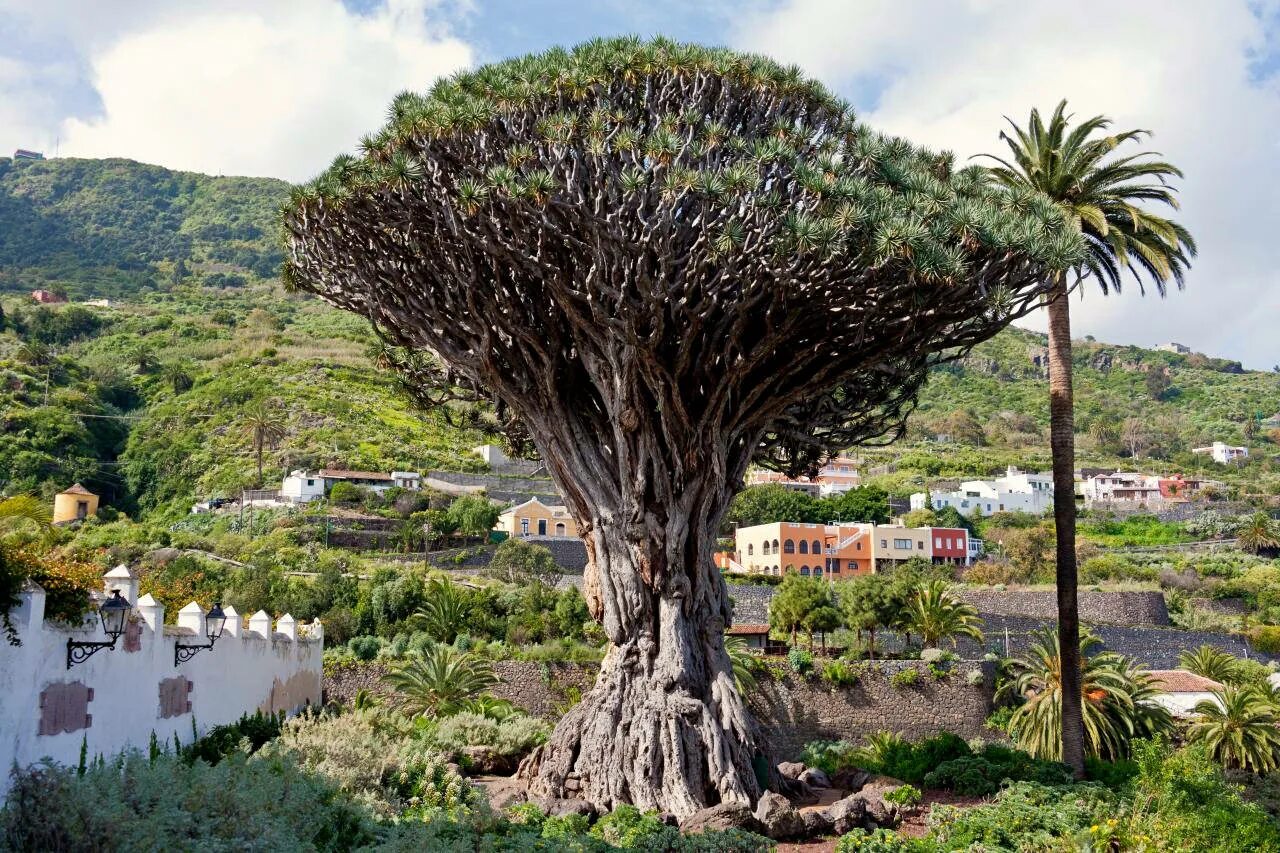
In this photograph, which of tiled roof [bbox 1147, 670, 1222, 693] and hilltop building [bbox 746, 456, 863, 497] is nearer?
tiled roof [bbox 1147, 670, 1222, 693]

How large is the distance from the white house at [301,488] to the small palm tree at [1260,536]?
178ft

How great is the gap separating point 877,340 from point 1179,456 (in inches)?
3886

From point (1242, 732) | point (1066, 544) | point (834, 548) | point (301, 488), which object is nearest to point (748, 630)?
point (1242, 732)

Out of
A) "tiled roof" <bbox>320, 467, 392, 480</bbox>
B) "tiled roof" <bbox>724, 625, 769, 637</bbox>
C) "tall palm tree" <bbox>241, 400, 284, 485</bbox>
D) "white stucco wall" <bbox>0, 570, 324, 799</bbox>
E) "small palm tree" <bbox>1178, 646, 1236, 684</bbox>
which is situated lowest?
"small palm tree" <bbox>1178, 646, 1236, 684</bbox>

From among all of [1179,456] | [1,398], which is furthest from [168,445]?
[1179,456]

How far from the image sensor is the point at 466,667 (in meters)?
25.5

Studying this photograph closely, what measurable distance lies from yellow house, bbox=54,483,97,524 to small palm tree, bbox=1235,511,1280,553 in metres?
64.6

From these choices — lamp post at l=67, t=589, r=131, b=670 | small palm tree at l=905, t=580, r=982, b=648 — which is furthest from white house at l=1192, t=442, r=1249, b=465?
→ lamp post at l=67, t=589, r=131, b=670

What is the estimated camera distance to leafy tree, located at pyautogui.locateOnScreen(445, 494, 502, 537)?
56188 mm

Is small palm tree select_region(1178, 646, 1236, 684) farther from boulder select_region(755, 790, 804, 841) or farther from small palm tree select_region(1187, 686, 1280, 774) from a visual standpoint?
boulder select_region(755, 790, 804, 841)

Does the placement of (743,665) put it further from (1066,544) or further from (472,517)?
(472,517)

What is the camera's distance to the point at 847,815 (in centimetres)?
1300

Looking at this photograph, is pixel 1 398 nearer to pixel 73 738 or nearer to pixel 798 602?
pixel 798 602

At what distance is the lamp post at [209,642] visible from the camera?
12.9 meters
